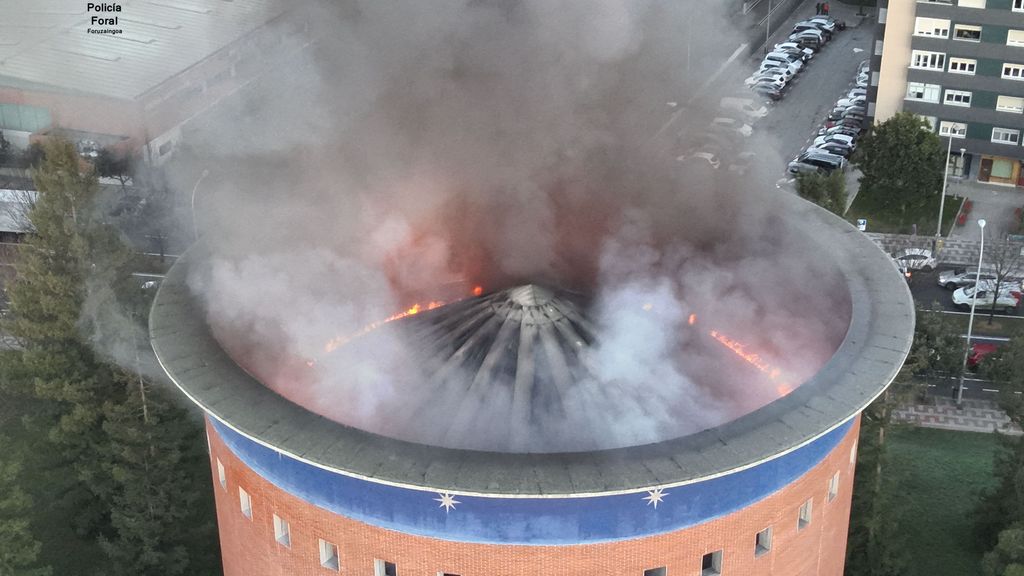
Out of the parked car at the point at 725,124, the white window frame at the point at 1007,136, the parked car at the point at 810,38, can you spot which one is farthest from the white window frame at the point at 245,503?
the parked car at the point at 810,38

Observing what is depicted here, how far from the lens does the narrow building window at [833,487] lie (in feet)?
47.8

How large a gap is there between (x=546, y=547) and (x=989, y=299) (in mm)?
20738

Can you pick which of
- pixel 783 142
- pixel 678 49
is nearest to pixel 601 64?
pixel 678 49

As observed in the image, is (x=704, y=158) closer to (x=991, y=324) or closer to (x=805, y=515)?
(x=805, y=515)

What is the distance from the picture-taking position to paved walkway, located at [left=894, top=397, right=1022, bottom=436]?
2544 cm

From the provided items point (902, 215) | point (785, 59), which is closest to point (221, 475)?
point (902, 215)

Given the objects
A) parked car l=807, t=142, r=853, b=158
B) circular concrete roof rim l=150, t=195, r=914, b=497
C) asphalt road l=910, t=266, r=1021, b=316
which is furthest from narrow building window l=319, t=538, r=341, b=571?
parked car l=807, t=142, r=853, b=158

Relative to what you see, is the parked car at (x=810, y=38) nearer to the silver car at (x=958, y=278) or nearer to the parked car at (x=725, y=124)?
the silver car at (x=958, y=278)

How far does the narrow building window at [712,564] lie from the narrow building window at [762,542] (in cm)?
54

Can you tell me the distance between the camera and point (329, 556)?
44.8 ft

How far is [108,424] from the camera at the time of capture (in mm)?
19875

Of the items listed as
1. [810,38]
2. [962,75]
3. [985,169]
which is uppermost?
[810,38]

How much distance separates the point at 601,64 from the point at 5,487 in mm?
11241

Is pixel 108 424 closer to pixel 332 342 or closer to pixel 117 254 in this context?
pixel 117 254
